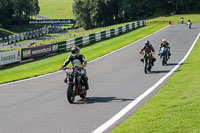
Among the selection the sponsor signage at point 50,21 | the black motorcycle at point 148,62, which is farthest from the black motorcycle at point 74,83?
the sponsor signage at point 50,21

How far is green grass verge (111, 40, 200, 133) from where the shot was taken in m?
8.00

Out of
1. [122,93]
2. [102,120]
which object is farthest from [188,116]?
[122,93]

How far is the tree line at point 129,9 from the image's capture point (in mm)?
97312

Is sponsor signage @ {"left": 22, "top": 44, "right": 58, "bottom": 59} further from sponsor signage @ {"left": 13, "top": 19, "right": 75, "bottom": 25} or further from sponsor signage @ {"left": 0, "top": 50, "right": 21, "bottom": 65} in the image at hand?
sponsor signage @ {"left": 13, "top": 19, "right": 75, "bottom": 25}

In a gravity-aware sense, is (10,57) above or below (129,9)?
below

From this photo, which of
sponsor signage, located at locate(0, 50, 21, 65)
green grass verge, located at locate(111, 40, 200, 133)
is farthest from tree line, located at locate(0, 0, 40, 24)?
green grass verge, located at locate(111, 40, 200, 133)

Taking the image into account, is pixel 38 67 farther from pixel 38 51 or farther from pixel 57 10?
pixel 57 10

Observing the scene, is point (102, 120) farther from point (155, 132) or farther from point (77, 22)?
point (77, 22)

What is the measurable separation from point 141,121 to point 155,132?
3.76 feet

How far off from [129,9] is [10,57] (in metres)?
71.3

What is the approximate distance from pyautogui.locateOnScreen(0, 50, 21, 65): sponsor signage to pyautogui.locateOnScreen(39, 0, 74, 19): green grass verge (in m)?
129

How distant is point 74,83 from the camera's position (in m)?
12.3

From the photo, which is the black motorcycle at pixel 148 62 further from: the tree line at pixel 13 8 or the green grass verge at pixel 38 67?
the tree line at pixel 13 8

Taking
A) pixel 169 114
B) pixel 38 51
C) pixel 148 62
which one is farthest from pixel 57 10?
pixel 169 114
